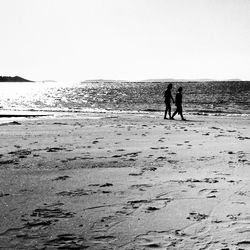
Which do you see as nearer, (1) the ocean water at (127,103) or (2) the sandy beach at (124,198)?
(2) the sandy beach at (124,198)

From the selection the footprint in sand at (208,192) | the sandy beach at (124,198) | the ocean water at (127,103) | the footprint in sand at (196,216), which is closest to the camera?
the sandy beach at (124,198)

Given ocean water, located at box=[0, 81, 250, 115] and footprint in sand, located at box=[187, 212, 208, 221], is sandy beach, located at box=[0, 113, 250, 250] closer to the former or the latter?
footprint in sand, located at box=[187, 212, 208, 221]

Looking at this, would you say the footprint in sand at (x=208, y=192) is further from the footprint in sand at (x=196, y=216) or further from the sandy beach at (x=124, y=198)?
the footprint in sand at (x=196, y=216)

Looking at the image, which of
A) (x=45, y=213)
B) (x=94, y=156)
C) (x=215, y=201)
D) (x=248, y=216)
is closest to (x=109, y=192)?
(x=45, y=213)

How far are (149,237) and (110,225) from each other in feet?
1.93

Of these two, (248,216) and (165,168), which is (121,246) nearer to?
(248,216)

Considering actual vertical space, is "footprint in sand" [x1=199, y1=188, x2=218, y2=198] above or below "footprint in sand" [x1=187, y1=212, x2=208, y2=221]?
above

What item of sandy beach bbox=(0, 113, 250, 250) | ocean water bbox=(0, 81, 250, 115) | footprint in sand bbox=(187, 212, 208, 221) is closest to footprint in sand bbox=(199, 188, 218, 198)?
sandy beach bbox=(0, 113, 250, 250)

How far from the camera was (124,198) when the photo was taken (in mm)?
5297

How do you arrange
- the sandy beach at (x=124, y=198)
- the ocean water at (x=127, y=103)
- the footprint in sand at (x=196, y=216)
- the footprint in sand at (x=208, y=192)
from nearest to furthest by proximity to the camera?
1. the sandy beach at (x=124, y=198)
2. the footprint in sand at (x=196, y=216)
3. the footprint in sand at (x=208, y=192)
4. the ocean water at (x=127, y=103)

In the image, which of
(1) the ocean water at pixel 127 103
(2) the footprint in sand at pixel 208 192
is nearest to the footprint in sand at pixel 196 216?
(2) the footprint in sand at pixel 208 192

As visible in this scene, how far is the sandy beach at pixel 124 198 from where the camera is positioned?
3889 millimetres

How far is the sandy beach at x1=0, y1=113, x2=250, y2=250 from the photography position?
3889 mm

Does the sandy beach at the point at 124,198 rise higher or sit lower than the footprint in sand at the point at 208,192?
lower
